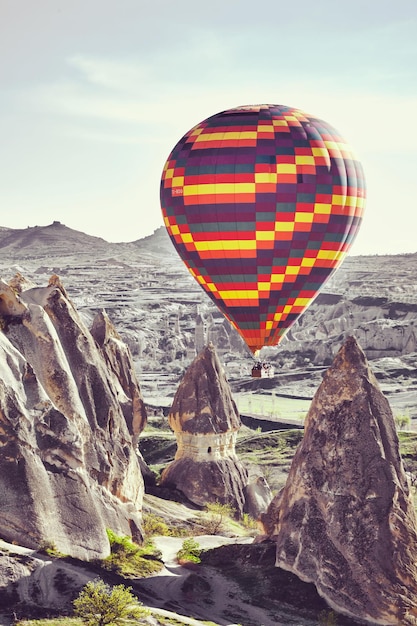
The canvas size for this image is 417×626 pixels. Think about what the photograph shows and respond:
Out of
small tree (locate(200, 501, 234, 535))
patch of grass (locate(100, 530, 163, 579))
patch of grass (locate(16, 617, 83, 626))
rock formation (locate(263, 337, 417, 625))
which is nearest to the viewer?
patch of grass (locate(16, 617, 83, 626))

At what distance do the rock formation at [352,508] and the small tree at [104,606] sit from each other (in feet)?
18.7

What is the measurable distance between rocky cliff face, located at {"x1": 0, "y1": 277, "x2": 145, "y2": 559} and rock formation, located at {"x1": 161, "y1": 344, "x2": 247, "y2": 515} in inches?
522

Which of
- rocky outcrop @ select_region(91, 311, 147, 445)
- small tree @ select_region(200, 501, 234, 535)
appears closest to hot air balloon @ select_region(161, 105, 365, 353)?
rocky outcrop @ select_region(91, 311, 147, 445)

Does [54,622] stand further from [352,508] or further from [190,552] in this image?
[190,552]

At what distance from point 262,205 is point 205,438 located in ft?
51.0

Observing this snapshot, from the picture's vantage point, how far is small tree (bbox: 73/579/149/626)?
31.3 meters

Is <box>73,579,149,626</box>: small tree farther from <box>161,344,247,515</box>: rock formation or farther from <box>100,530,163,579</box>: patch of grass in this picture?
<box>161,344,247,515</box>: rock formation

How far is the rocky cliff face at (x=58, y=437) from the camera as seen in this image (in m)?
34.0

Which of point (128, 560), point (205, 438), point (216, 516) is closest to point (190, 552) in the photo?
point (128, 560)

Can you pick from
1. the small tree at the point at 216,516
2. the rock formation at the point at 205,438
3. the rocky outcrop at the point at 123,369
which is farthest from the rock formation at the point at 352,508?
the rock formation at the point at 205,438

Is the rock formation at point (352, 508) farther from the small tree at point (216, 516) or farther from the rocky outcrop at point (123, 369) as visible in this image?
the rocky outcrop at point (123, 369)

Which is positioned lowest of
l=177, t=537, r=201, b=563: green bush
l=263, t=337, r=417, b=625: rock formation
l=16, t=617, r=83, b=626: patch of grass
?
l=177, t=537, r=201, b=563: green bush

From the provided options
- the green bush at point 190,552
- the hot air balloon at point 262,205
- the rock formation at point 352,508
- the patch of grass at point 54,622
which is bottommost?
the green bush at point 190,552

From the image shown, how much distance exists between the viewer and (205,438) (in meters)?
57.4
